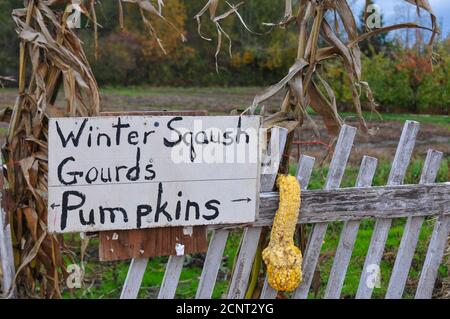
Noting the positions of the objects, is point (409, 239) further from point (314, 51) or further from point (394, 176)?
point (314, 51)

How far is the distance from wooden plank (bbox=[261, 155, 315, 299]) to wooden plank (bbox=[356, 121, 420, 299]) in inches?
12.7

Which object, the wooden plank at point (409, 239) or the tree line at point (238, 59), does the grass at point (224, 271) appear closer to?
the wooden plank at point (409, 239)

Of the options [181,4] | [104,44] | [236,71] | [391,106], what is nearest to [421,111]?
[391,106]

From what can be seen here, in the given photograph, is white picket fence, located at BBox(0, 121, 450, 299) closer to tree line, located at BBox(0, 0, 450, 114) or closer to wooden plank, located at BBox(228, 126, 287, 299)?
wooden plank, located at BBox(228, 126, 287, 299)

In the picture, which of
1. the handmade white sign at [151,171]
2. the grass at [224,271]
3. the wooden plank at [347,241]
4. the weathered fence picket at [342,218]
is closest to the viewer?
the handmade white sign at [151,171]

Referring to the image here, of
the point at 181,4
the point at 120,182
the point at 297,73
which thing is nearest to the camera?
the point at 120,182

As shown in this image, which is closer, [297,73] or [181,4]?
[297,73]

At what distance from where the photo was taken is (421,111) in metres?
11.0

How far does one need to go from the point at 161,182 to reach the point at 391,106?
33.5 feet

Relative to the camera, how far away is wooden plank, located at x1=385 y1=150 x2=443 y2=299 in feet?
7.16

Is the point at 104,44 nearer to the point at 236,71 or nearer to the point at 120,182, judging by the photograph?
the point at 236,71

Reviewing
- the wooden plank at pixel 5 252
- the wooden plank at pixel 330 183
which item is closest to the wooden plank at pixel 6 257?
the wooden plank at pixel 5 252

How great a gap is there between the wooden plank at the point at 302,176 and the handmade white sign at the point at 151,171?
0.19 m

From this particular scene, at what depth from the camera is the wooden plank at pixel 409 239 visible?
218cm
